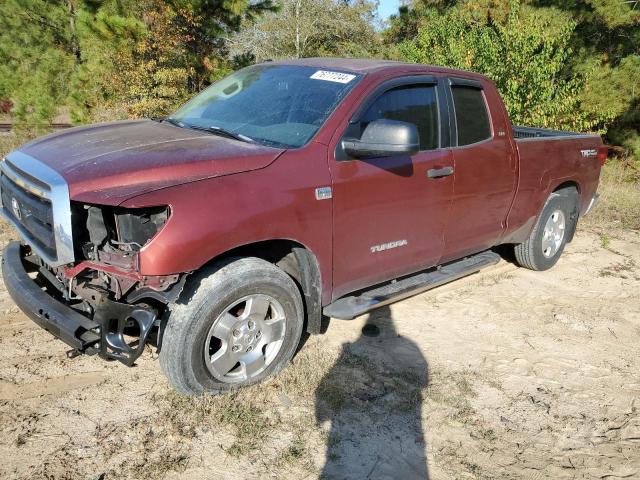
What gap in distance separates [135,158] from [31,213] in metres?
0.71

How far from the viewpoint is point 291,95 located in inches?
153

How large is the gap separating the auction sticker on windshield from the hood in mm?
867

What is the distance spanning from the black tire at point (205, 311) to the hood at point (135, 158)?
576mm

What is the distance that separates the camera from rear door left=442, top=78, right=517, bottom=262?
436 centimetres

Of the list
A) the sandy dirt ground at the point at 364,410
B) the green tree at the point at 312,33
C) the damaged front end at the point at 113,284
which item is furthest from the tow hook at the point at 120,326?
the green tree at the point at 312,33

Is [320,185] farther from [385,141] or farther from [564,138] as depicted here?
[564,138]

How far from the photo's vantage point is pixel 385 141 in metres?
3.36

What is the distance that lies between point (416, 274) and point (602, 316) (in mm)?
1877

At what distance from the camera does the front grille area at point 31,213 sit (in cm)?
295

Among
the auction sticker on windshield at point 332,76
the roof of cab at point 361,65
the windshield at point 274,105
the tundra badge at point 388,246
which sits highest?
the roof of cab at point 361,65

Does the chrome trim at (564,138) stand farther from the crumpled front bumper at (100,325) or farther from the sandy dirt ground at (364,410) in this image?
the crumpled front bumper at (100,325)

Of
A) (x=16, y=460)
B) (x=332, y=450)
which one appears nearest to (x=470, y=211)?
(x=332, y=450)

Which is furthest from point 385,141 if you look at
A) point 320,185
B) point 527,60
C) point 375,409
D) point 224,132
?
point 527,60

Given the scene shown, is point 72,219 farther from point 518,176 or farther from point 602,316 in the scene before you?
point 602,316
